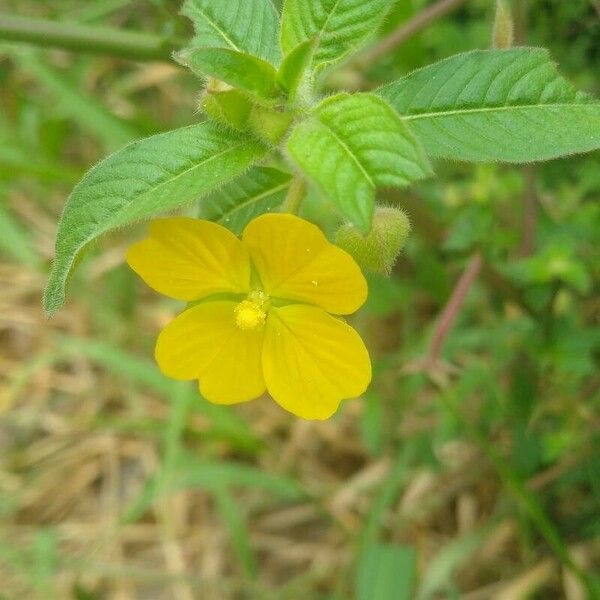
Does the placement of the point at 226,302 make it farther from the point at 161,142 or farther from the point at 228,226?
the point at 161,142

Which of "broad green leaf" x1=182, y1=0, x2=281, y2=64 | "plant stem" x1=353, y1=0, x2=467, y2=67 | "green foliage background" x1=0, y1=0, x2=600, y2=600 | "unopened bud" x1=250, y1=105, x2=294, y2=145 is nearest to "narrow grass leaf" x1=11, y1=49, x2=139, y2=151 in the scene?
"green foliage background" x1=0, y1=0, x2=600, y2=600

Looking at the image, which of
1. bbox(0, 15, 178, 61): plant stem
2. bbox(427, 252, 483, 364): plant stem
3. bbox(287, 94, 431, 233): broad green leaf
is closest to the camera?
bbox(287, 94, 431, 233): broad green leaf

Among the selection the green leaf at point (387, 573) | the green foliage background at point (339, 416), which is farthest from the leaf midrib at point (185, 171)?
the green leaf at point (387, 573)

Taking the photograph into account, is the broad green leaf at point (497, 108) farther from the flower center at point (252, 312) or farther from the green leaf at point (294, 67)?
the flower center at point (252, 312)

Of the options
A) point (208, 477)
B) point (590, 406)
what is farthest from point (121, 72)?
point (590, 406)

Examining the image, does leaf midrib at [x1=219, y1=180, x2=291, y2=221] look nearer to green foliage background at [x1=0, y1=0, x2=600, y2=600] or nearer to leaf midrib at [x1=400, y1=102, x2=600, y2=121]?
leaf midrib at [x1=400, y1=102, x2=600, y2=121]

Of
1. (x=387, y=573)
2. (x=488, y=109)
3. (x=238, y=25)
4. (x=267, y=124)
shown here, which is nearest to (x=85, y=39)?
(x=238, y=25)
